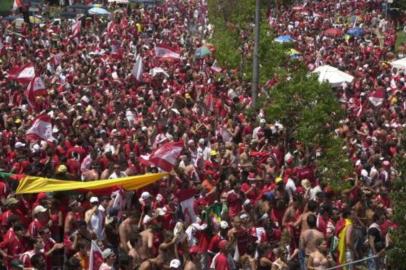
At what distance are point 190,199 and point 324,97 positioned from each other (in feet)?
25.5

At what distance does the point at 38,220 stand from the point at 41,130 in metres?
5.73

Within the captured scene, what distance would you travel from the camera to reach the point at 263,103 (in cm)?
2512

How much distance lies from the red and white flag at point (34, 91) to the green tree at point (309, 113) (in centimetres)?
561

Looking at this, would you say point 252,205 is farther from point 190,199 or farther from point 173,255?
point 173,255

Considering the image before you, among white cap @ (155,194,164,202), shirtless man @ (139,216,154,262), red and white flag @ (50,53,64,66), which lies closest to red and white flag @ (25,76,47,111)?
red and white flag @ (50,53,64,66)

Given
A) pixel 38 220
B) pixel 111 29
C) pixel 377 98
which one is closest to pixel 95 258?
pixel 38 220

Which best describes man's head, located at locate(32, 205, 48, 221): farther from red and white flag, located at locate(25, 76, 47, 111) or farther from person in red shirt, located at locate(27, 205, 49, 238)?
red and white flag, located at locate(25, 76, 47, 111)

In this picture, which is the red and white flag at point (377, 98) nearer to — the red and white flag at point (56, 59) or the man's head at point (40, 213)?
the red and white flag at point (56, 59)

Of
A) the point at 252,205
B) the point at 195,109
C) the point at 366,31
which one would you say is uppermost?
the point at 252,205

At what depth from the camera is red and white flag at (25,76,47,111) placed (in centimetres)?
2344

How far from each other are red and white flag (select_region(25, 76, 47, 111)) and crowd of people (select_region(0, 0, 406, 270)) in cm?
14

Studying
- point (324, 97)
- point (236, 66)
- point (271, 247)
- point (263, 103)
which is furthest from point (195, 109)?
point (271, 247)

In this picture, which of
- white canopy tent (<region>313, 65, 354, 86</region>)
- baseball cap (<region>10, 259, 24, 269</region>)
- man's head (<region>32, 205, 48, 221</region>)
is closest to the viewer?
baseball cap (<region>10, 259, 24, 269</region>)

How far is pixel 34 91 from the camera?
23547 mm
